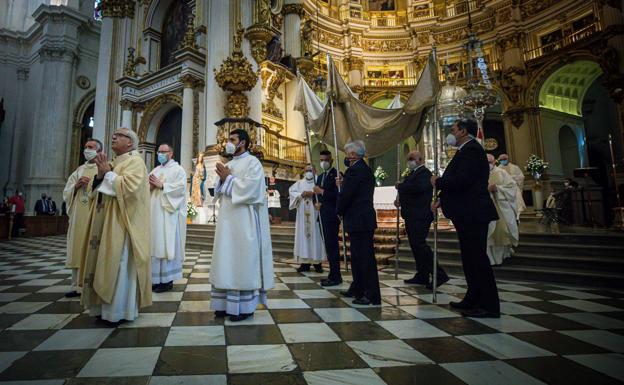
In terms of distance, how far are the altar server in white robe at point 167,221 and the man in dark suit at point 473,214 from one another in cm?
314

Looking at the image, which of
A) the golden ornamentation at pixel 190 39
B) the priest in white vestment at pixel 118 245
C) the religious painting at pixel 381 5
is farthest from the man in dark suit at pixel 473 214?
the religious painting at pixel 381 5

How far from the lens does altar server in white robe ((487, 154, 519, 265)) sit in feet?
15.2

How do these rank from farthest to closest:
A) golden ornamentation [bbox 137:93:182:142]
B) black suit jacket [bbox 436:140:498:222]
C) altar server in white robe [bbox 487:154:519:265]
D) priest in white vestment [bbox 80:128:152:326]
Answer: golden ornamentation [bbox 137:93:182:142] < altar server in white robe [bbox 487:154:519:265] < black suit jacket [bbox 436:140:498:222] < priest in white vestment [bbox 80:128:152:326]

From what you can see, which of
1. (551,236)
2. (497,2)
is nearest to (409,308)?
(551,236)

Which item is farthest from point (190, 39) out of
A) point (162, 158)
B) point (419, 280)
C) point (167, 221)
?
point (419, 280)

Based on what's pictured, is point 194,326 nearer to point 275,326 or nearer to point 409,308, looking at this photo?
point 275,326

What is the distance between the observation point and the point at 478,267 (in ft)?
9.45

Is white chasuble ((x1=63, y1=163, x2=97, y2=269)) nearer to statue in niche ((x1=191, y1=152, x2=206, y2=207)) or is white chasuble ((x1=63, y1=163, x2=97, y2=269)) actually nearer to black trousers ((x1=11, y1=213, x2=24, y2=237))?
statue in niche ((x1=191, y1=152, x2=206, y2=207))

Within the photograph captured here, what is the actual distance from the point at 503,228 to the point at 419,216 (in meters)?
1.40

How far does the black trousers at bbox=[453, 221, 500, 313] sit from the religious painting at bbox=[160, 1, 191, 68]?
1452 cm

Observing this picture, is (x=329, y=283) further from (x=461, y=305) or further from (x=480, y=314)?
(x=480, y=314)

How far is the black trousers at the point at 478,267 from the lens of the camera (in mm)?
2803

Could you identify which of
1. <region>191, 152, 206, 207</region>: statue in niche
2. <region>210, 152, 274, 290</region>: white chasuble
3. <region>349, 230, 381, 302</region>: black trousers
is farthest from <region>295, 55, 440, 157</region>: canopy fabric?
<region>191, 152, 206, 207</region>: statue in niche

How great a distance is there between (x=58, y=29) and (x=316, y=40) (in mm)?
13685
